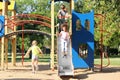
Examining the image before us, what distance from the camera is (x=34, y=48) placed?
52.6 ft

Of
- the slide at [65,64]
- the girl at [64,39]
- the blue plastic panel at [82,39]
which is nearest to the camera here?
the slide at [65,64]

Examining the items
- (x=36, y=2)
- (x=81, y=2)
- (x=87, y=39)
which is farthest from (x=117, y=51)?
(x=87, y=39)

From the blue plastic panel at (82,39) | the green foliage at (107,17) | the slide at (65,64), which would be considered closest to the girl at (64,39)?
the slide at (65,64)

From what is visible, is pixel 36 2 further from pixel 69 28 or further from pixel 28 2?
pixel 69 28

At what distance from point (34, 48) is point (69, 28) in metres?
2.20

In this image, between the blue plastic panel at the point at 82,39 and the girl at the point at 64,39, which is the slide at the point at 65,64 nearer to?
the girl at the point at 64,39

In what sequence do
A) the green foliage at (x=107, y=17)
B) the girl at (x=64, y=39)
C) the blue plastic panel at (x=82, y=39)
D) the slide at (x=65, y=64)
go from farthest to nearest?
the green foliage at (x=107, y=17) < the blue plastic panel at (x=82, y=39) < the girl at (x=64, y=39) < the slide at (x=65, y=64)

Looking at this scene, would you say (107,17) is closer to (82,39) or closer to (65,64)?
(82,39)

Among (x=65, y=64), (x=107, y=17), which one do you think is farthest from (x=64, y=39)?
(x=107, y=17)

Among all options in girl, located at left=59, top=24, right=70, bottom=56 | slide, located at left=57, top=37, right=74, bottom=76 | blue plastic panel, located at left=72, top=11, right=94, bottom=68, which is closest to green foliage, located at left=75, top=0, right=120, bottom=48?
blue plastic panel, located at left=72, top=11, right=94, bottom=68

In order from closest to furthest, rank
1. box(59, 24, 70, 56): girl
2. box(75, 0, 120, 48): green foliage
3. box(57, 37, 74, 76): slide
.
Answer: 1. box(57, 37, 74, 76): slide
2. box(59, 24, 70, 56): girl
3. box(75, 0, 120, 48): green foliage

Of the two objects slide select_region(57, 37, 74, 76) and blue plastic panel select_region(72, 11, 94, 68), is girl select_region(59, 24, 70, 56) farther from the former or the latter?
blue plastic panel select_region(72, 11, 94, 68)

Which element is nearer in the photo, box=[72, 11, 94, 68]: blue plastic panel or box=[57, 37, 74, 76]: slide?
box=[57, 37, 74, 76]: slide

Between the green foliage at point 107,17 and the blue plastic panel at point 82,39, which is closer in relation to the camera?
the blue plastic panel at point 82,39
